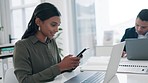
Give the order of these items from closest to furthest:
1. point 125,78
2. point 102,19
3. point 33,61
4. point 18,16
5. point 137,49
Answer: point 125,78, point 33,61, point 137,49, point 102,19, point 18,16

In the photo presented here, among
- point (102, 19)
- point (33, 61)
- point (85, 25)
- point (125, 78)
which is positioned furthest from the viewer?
point (85, 25)

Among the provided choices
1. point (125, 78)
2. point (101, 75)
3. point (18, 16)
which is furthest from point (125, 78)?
point (18, 16)

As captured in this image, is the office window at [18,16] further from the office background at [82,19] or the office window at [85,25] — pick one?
the office window at [85,25]

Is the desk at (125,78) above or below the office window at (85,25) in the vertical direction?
below

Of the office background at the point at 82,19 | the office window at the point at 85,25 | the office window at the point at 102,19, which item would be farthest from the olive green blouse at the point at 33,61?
the office window at the point at 85,25

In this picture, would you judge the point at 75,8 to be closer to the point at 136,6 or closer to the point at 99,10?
the point at 99,10

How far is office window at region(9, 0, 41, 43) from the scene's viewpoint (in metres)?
3.73

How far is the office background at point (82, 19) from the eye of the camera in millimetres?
2934

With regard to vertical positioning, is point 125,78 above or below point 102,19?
below

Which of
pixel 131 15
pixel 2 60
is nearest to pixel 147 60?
pixel 131 15

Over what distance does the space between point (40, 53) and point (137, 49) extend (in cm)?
74

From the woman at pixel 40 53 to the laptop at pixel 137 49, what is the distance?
51cm

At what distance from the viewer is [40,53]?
1375 millimetres

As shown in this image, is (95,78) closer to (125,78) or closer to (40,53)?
(125,78)
